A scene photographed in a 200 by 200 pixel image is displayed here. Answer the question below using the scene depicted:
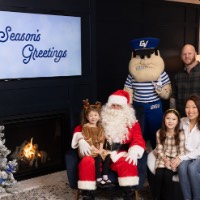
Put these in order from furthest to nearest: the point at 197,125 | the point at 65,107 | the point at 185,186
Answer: the point at 65,107, the point at 197,125, the point at 185,186

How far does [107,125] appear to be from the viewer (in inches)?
118

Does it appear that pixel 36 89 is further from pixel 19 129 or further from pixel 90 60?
pixel 90 60

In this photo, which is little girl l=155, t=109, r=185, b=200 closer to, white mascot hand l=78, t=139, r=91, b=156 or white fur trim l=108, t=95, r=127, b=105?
white fur trim l=108, t=95, r=127, b=105

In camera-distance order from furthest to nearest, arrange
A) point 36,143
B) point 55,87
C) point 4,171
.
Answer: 1. point 36,143
2. point 55,87
3. point 4,171

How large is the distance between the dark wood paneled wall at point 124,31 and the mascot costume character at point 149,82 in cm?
109

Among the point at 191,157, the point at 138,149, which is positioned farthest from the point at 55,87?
the point at 191,157

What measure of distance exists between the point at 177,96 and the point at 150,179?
0.94m

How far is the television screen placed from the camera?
10.3ft

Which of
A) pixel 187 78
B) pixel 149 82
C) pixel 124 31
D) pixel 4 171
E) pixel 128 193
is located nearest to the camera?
pixel 4 171

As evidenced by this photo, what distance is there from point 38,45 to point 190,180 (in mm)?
1840

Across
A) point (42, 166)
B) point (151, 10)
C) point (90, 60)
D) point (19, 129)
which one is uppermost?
point (151, 10)

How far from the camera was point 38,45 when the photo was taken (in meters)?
3.34

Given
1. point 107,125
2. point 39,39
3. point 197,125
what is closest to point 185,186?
point 197,125

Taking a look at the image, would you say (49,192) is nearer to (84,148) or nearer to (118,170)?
(84,148)
